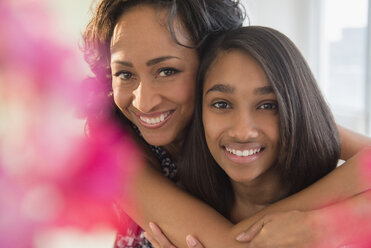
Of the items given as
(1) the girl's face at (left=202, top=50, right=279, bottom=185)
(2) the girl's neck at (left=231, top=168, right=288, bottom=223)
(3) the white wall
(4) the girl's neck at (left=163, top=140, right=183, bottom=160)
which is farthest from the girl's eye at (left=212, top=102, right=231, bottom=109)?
(3) the white wall

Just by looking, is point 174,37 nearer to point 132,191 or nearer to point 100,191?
point 132,191

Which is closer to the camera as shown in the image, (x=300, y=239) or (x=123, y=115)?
(x=300, y=239)

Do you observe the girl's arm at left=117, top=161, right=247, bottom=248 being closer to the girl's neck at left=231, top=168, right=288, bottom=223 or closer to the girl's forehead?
the girl's neck at left=231, top=168, right=288, bottom=223

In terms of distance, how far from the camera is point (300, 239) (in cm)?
84

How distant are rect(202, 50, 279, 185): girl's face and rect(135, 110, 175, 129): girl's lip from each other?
0.19 m

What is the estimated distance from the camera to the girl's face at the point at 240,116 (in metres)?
0.90

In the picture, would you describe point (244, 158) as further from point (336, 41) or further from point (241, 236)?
point (336, 41)

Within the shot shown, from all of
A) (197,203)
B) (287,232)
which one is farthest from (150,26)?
(287,232)

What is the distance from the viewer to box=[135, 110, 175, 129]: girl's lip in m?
1.16

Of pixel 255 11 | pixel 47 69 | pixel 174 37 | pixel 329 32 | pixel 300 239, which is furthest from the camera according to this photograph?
pixel 329 32

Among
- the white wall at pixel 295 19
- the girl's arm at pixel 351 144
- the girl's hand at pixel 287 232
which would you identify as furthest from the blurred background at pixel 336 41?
the girl's hand at pixel 287 232

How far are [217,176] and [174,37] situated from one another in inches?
14.9

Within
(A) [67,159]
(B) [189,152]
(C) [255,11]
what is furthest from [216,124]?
(C) [255,11]

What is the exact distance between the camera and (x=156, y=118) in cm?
116
